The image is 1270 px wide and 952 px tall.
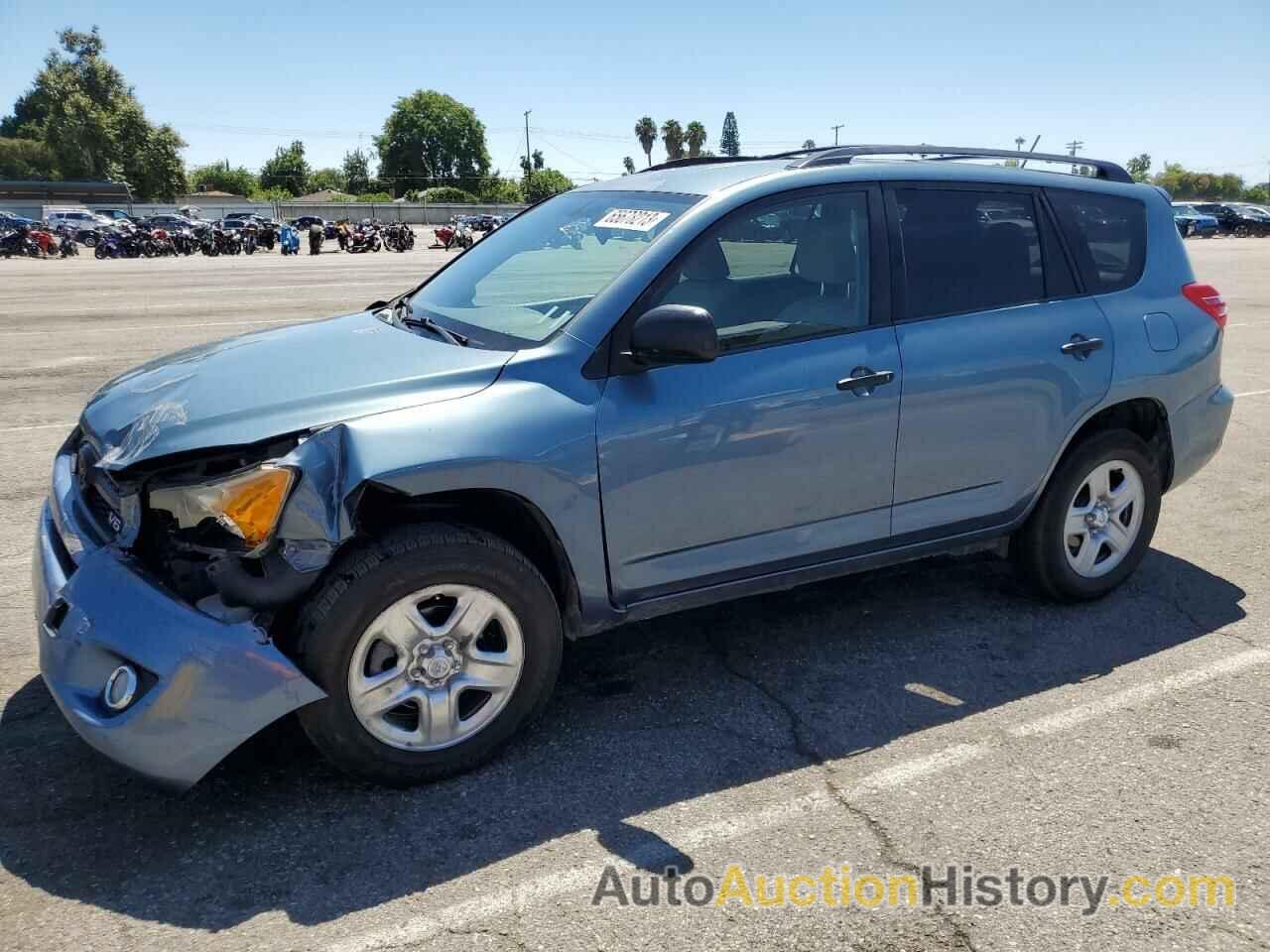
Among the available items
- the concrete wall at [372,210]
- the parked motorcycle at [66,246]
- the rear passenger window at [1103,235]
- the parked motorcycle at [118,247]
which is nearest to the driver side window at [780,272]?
the rear passenger window at [1103,235]

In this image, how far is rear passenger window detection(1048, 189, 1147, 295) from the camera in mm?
4324

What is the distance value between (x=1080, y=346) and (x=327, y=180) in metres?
162

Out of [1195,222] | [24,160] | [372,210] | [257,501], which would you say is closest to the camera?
[257,501]

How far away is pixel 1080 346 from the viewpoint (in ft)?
13.5

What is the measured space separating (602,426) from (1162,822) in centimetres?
198

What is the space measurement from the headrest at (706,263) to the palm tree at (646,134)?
14157 cm

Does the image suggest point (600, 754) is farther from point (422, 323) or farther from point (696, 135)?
point (696, 135)

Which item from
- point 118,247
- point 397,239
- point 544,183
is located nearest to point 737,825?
point 118,247

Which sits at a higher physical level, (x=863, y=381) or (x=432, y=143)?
(x=432, y=143)

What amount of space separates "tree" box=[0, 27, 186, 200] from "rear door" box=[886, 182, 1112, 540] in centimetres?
10599

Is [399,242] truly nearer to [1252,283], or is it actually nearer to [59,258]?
[59,258]

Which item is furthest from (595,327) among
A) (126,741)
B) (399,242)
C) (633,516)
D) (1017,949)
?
(399,242)

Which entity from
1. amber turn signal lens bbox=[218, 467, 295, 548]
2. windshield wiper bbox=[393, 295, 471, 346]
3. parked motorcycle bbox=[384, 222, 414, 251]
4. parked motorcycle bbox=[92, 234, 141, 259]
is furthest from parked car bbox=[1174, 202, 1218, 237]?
amber turn signal lens bbox=[218, 467, 295, 548]

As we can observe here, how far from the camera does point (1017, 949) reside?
97.2 inches
